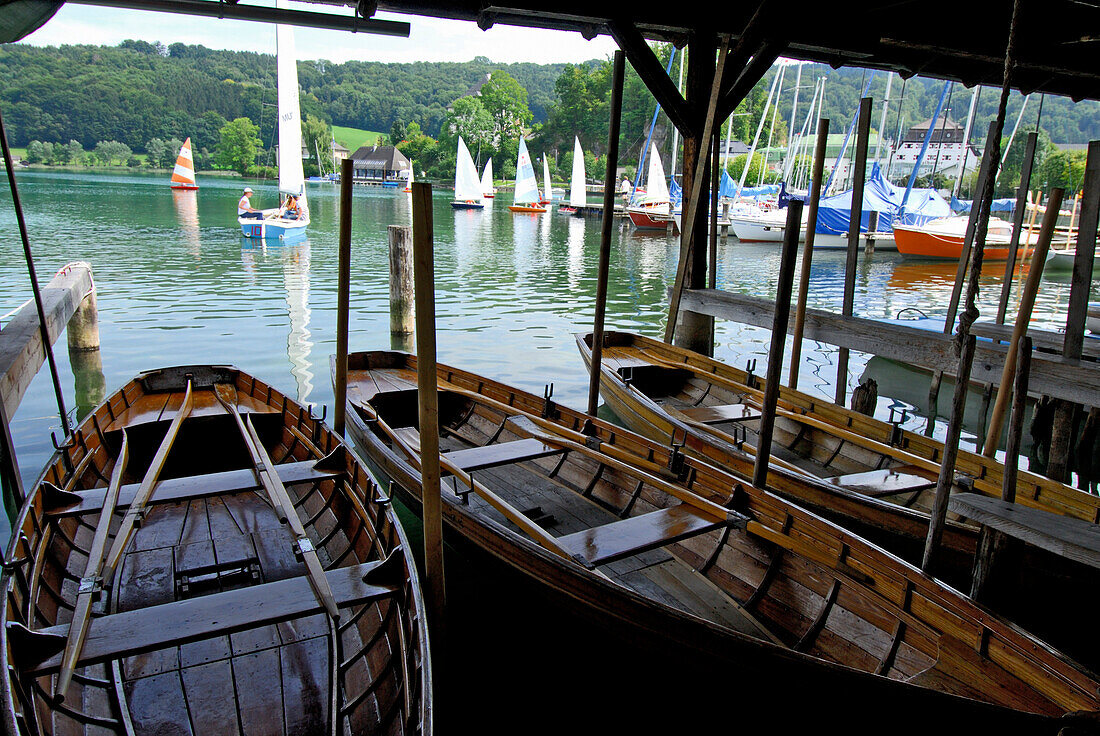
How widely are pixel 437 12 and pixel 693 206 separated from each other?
12.8 ft

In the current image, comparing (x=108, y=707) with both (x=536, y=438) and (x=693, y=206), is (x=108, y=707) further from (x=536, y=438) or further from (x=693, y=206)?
(x=693, y=206)

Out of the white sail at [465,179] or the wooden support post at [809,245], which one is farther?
the white sail at [465,179]

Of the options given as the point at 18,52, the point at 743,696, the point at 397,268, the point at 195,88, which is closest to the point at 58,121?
the point at 18,52

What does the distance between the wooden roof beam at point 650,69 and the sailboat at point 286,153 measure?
22.0m

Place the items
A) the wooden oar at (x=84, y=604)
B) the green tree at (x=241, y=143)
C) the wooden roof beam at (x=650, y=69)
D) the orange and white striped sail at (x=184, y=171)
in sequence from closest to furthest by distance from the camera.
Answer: the wooden oar at (x=84, y=604) < the wooden roof beam at (x=650, y=69) < the orange and white striped sail at (x=184, y=171) < the green tree at (x=241, y=143)

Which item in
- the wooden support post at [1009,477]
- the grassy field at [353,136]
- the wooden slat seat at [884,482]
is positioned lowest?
the wooden slat seat at [884,482]

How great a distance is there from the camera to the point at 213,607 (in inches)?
134

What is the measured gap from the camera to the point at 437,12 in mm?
7316

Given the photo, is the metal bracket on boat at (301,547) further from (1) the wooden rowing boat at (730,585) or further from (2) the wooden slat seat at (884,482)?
(2) the wooden slat seat at (884,482)

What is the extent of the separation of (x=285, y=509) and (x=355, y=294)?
15.4 m

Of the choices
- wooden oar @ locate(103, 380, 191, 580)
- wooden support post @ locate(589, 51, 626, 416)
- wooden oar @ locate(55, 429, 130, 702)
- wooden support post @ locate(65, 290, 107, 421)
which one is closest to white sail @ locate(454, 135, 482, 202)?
wooden support post @ locate(65, 290, 107, 421)

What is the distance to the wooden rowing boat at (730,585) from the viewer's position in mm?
3084

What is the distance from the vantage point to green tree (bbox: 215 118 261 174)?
83.6 metres

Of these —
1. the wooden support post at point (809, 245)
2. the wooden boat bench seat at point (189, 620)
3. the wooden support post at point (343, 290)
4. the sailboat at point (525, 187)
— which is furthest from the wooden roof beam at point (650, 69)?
the sailboat at point (525, 187)
